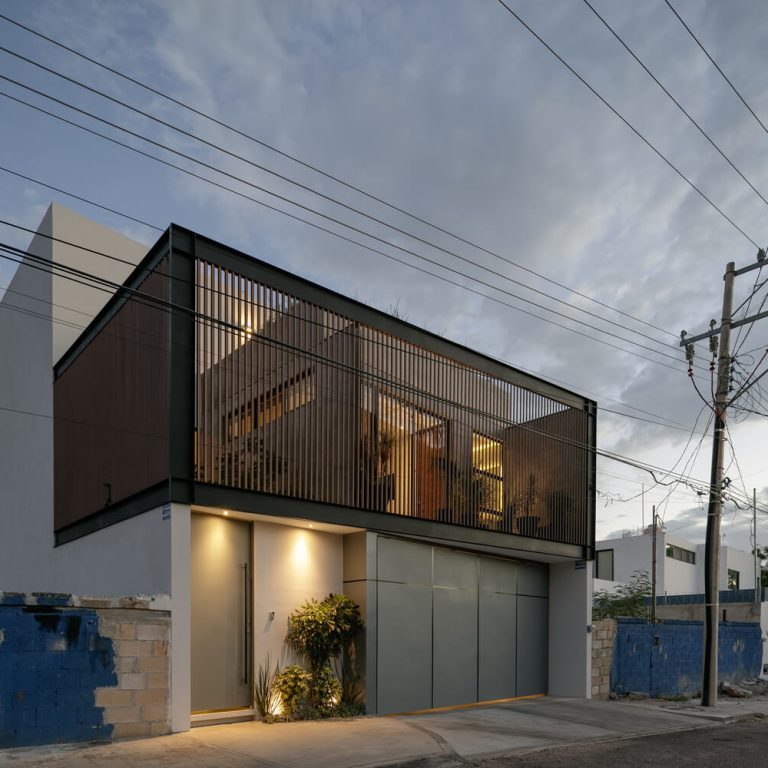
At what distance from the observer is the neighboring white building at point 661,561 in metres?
49.5

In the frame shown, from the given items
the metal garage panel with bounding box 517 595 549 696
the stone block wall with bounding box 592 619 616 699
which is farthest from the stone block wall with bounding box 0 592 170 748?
the stone block wall with bounding box 592 619 616 699

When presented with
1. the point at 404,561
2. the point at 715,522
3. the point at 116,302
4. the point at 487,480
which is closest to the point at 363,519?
the point at 404,561

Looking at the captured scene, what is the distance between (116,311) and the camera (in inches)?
593

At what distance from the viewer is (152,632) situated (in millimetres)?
11297

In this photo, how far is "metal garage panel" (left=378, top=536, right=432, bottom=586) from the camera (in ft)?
50.4

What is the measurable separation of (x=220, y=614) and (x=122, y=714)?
2.64 metres

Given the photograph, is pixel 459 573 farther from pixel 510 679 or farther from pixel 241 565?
pixel 241 565

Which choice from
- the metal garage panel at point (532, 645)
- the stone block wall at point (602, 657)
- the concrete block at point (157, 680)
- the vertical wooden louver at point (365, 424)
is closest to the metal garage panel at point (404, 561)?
the vertical wooden louver at point (365, 424)

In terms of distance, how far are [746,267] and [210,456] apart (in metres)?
14.6

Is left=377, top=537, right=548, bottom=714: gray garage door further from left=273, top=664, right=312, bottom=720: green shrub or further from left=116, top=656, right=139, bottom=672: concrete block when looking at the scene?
left=116, top=656, right=139, bottom=672: concrete block

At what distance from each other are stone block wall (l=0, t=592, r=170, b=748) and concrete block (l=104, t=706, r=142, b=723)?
13 mm

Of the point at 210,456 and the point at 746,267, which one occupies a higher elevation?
the point at 746,267

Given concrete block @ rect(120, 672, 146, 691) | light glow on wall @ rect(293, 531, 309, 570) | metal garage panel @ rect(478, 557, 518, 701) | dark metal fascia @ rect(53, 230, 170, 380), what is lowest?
metal garage panel @ rect(478, 557, 518, 701)

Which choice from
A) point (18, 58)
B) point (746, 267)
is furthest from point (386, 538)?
point (746, 267)
